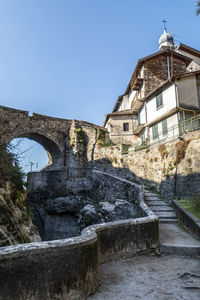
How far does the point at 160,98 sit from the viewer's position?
63.9 ft

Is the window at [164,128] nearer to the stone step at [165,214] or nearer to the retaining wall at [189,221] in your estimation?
the stone step at [165,214]

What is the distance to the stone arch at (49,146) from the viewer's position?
2040cm

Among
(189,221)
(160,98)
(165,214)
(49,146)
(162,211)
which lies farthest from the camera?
(49,146)

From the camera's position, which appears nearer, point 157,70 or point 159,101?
point 159,101

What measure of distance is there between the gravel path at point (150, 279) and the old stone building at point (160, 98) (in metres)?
12.4

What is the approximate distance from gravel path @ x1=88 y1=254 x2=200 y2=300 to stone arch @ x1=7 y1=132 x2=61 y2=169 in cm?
1770

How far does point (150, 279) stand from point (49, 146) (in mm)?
19982

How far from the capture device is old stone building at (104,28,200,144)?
17.8 m

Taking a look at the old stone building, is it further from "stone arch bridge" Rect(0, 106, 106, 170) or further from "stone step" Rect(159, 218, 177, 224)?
"stone step" Rect(159, 218, 177, 224)

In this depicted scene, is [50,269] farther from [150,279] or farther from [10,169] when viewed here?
[10,169]

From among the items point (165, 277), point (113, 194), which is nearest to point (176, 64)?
point (113, 194)

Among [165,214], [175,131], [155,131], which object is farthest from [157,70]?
[165,214]

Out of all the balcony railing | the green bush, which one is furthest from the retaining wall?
the balcony railing

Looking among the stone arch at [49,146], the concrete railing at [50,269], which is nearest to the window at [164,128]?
the stone arch at [49,146]
